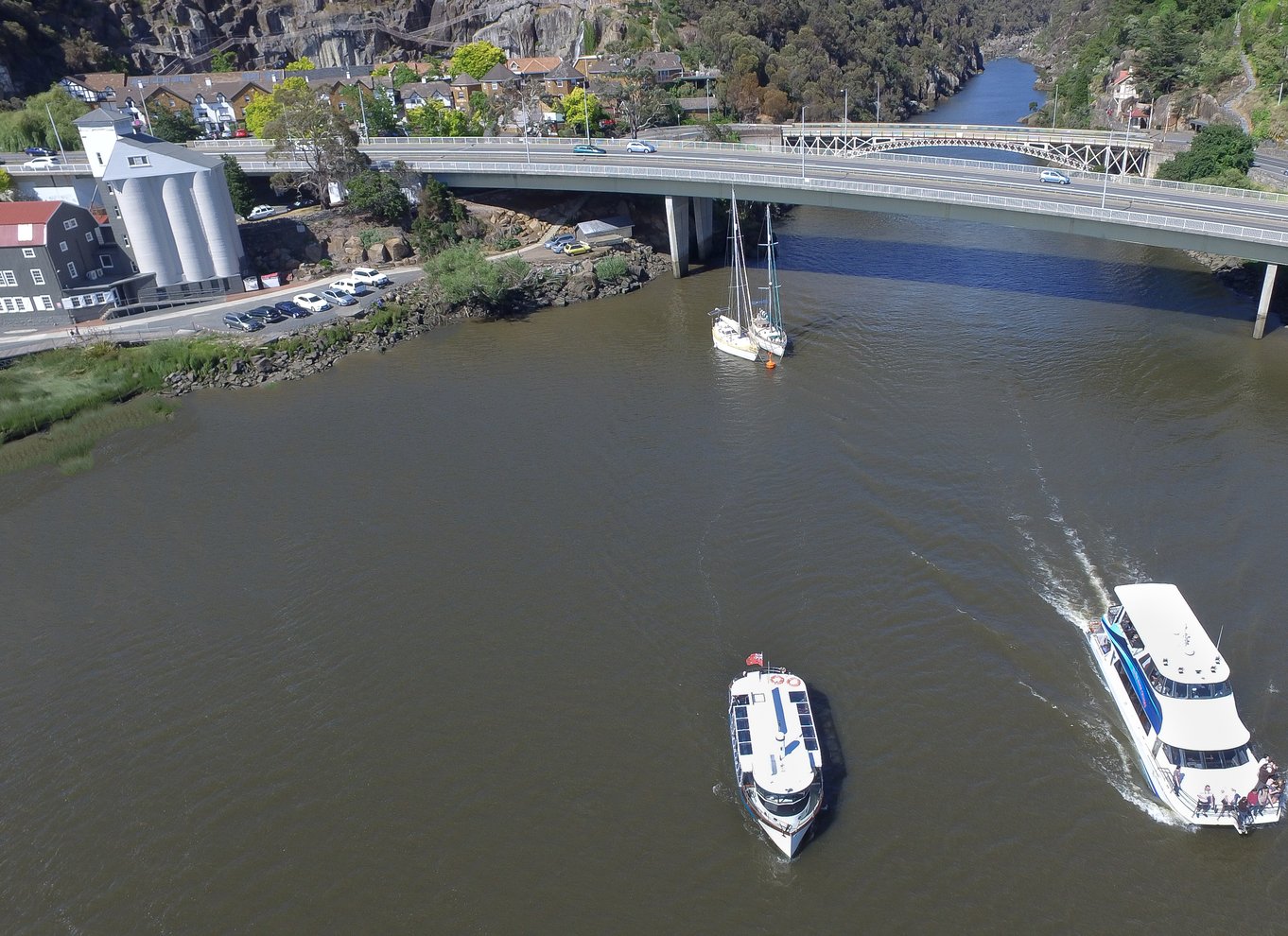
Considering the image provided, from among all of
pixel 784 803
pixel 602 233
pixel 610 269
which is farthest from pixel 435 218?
pixel 784 803

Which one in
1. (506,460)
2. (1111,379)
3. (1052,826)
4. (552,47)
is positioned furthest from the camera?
(552,47)

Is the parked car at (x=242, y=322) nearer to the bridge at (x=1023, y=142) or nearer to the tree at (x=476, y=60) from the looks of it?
the bridge at (x=1023, y=142)

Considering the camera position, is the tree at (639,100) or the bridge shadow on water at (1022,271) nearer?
the bridge shadow on water at (1022,271)

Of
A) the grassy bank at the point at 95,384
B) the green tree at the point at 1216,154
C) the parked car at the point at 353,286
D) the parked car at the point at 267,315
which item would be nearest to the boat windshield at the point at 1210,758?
the grassy bank at the point at 95,384

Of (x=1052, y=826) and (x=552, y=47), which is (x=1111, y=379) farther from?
(x=552, y=47)

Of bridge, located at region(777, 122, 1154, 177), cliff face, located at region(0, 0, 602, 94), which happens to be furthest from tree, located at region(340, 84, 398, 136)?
cliff face, located at region(0, 0, 602, 94)

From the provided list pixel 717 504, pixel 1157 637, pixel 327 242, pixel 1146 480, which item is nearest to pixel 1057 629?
pixel 1157 637
